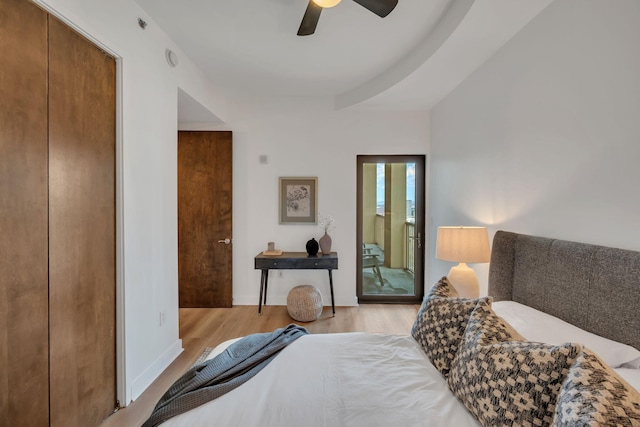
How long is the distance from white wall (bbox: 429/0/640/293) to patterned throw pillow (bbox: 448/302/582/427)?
0.77 meters

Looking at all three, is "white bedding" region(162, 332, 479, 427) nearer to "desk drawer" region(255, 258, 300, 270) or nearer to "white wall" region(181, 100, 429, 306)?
"desk drawer" region(255, 258, 300, 270)

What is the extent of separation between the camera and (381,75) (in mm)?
3154

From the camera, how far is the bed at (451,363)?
98 cm

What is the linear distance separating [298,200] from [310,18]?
7.38 feet

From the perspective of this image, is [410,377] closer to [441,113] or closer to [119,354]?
[119,354]

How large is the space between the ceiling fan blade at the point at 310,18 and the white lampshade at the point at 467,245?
5.86ft

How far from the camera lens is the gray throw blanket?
1.11 metres

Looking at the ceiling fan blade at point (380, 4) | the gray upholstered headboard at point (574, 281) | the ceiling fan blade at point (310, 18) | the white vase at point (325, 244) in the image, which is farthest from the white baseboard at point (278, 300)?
the ceiling fan blade at point (380, 4)

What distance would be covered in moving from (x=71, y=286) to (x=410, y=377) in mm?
1784

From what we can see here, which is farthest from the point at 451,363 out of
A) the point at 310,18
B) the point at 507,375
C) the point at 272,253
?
the point at 272,253

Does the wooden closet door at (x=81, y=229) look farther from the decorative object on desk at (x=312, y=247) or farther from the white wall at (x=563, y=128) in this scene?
the white wall at (x=563, y=128)

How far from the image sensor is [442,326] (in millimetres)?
1362

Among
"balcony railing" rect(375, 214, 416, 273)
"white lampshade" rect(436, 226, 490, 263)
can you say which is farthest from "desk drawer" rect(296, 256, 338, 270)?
"white lampshade" rect(436, 226, 490, 263)

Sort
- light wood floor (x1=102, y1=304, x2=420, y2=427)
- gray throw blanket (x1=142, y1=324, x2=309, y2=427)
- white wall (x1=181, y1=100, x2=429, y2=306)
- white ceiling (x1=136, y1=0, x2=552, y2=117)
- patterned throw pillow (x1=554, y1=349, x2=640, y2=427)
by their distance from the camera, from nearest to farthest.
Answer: patterned throw pillow (x1=554, y1=349, x2=640, y2=427) → gray throw blanket (x1=142, y1=324, x2=309, y2=427) → white ceiling (x1=136, y1=0, x2=552, y2=117) → light wood floor (x1=102, y1=304, x2=420, y2=427) → white wall (x1=181, y1=100, x2=429, y2=306)
